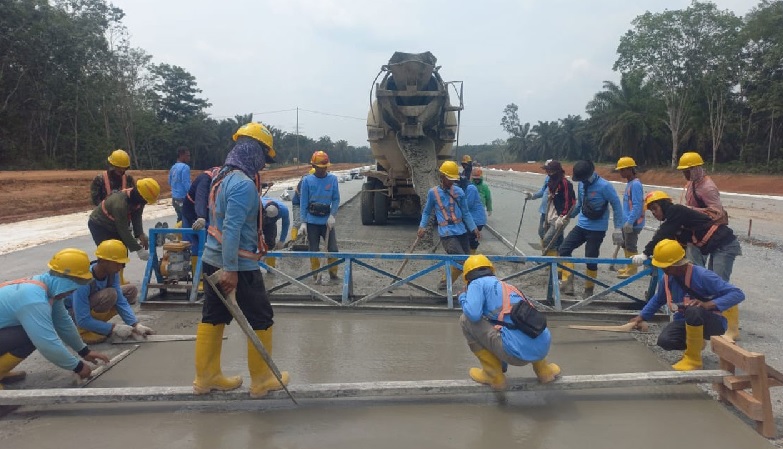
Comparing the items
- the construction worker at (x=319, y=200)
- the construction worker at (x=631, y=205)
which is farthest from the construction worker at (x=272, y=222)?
the construction worker at (x=631, y=205)

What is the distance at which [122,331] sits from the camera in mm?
4508

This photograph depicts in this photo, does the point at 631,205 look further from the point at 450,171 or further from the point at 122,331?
the point at 122,331

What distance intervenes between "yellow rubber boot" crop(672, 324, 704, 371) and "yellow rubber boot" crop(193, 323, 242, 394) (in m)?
3.14

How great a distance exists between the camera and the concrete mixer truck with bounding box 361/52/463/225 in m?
9.25

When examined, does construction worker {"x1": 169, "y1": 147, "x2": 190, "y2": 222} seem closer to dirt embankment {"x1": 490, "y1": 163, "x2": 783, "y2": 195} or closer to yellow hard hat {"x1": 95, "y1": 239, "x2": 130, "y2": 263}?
yellow hard hat {"x1": 95, "y1": 239, "x2": 130, "y2": 263}

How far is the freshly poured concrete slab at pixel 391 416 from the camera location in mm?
3043

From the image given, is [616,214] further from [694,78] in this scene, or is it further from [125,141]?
[125,141]

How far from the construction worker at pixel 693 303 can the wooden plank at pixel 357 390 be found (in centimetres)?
45

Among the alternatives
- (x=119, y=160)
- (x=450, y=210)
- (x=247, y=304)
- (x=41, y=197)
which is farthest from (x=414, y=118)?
(x=41, y=197)

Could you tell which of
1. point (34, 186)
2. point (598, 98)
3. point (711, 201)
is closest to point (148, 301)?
point (711, 201)

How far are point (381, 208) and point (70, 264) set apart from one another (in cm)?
834

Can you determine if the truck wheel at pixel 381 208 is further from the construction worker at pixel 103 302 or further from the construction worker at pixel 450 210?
the construction worker at pixel 103 302

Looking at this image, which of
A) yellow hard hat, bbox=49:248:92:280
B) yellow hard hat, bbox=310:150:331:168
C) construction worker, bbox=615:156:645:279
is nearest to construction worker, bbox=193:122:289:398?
yellow hard hat, bbox=49:248:92:280

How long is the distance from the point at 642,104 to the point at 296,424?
4438 centimetres
